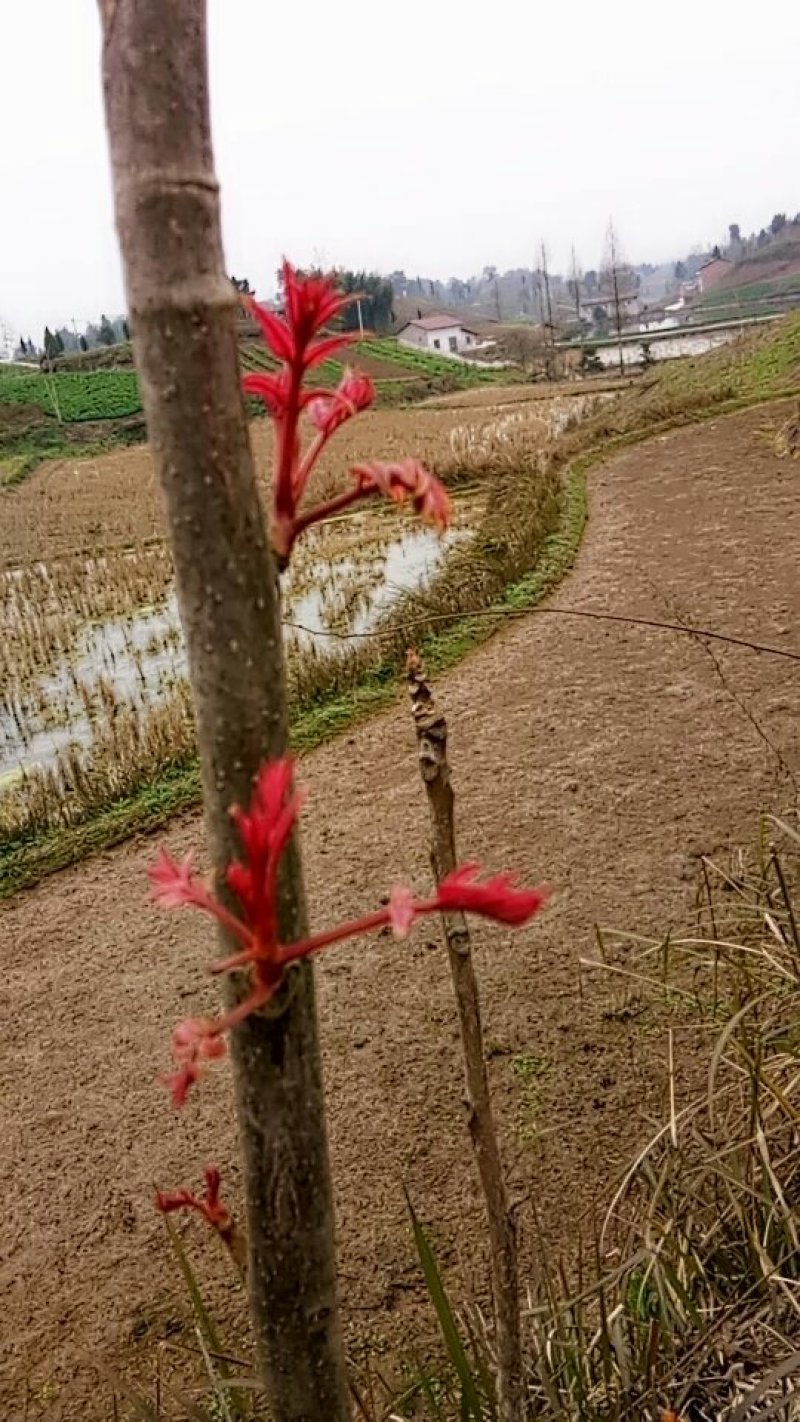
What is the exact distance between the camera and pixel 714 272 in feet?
270

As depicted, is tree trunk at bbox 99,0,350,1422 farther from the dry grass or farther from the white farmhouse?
the white farmhouse

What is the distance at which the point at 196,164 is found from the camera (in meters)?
0.49

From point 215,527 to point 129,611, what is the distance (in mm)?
11542

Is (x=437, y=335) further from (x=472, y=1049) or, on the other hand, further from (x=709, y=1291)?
(x=472, y=1049)

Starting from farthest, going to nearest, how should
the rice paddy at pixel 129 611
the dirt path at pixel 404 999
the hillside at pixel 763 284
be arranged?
the hillside at pixel 763 284
the rice paddy at pixel 129 611
the dirt path at pixel 404 999

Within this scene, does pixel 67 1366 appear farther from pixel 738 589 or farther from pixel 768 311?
pixel 768 311

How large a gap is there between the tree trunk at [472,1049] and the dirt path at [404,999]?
5.00 ft

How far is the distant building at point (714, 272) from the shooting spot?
80.6m

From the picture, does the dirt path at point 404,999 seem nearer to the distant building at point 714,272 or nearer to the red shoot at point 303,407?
the red shoot at point 303,407

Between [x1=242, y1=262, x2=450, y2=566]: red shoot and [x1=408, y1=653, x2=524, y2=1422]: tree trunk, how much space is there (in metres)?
0.35

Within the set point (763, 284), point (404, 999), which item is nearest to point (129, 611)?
point (404, 999)

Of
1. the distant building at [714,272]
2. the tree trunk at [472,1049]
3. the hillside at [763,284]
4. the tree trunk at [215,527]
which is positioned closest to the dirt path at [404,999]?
the tree trunk at [472,1049]

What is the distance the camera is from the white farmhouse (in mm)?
58531

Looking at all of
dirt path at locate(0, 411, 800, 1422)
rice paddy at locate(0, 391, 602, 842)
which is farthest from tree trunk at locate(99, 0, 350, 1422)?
dirt path at locate(0, 411, 800, 1422)
